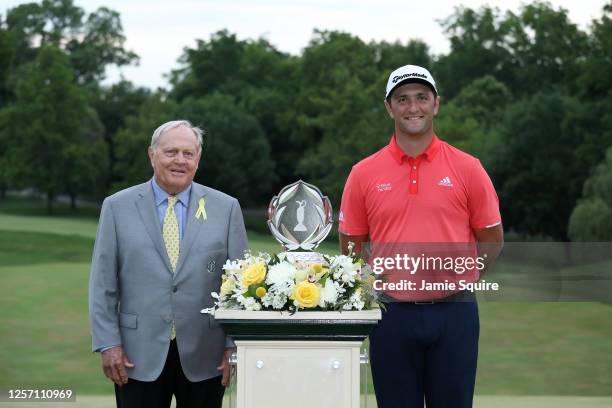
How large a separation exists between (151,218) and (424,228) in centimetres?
114

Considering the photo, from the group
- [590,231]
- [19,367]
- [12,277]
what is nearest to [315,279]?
[19,367]

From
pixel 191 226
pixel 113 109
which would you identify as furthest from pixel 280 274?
pixel 113 109

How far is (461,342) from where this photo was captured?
12.5 feet

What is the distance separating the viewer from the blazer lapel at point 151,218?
3.88 meters

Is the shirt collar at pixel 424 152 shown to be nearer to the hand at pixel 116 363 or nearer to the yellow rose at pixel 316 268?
the yellow rose at pixel 316 268

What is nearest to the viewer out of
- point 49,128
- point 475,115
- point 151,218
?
point 151,218

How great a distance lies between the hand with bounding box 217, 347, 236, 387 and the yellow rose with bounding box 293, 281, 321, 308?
729mm

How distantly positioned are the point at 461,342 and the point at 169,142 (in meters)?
1.46

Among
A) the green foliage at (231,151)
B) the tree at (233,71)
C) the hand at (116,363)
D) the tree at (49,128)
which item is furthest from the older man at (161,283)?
the tree at (233,71)

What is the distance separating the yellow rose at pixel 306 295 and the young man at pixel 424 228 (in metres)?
0.58

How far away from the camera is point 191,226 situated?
12.9ft

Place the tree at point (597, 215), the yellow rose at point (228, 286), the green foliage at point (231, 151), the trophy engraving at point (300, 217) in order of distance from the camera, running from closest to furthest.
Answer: the yellow rose at point (228, 286), the trophy engraving at point (300, 217), the tree at point (597, 215), the green foliage at point (231, 151)

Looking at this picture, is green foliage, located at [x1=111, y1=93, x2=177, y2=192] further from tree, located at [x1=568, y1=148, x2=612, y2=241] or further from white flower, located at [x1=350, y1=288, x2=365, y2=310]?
white flower, located at [x1=350, y1=288, x2=365, y2=310]

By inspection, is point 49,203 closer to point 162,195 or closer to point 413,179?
point 162,195
